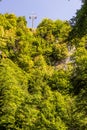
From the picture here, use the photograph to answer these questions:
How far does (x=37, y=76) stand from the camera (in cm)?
6222

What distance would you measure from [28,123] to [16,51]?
21.6 metres

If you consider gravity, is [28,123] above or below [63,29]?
below

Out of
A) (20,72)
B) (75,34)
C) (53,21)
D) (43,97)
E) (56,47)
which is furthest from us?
(53,21)

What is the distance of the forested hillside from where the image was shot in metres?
47.4

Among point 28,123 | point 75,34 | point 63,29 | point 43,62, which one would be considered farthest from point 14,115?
point 75,34

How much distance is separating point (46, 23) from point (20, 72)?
17472 millimetres

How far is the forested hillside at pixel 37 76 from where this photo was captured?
47.4m

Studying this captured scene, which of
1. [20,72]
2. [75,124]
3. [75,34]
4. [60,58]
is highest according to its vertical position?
[60,58]

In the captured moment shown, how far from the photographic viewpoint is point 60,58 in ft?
233

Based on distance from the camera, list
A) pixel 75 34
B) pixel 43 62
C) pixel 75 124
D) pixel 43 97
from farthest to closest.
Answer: pixel 43 62 → pixel 43 97 → pixel 75 124 → pixel 75 34

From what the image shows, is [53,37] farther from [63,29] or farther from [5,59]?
[5,59]

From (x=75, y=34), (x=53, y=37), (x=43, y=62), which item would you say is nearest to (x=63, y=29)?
(x=53, y=37)

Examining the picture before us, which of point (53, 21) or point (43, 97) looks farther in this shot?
point (53, 21)

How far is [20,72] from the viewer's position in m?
62.2
